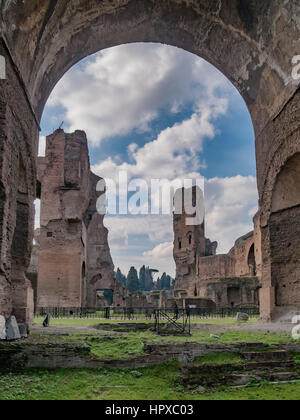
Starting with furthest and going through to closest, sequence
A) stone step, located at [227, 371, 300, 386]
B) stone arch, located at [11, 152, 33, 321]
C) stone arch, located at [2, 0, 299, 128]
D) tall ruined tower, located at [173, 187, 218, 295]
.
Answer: tall ruined tower, located at [173, 187, 218, 295]
stone arch, located at [11, 152, 33, 321]
stone arch, located at [2, 0, 299, 128]
stone step, located at [227, 371, 300, 386]

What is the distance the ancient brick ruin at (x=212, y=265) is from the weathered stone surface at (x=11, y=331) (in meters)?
22.6

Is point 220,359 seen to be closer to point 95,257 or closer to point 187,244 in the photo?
point 95,257

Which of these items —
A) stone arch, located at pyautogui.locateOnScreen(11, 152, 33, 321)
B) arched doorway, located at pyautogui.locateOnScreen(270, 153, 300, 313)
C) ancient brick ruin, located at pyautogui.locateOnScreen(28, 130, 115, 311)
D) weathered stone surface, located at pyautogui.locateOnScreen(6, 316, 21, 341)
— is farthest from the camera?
ancient brick ruin, located at pyautogui.locateOnScreen(28, 130, 115, 311)

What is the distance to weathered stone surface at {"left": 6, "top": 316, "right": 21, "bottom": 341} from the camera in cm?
656

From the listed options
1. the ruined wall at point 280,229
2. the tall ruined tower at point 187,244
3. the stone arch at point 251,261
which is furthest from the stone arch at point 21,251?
the tall ruined tower at point 187,244

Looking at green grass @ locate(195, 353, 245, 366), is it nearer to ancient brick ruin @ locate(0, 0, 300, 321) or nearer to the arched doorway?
ancient brick ruin @ locate(0, 0, 300, 321)

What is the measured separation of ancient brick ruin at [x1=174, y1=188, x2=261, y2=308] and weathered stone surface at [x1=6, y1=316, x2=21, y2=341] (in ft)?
74.0

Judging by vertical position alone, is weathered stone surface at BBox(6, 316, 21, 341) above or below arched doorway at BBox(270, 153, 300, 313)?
below

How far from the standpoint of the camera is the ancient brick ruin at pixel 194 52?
7.58 m

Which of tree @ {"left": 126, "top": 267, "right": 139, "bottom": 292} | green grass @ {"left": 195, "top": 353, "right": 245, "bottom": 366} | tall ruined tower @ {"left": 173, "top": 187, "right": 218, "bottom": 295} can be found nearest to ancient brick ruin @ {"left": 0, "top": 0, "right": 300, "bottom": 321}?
green grass @ {"left": 195, "top": 353, "right": 245, "bottom": 366}

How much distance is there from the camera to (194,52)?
1187 centimetres

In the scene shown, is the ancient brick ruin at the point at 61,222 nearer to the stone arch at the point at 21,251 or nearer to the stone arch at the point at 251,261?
the stone arch at the point at 21,251

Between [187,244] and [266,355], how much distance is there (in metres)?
35.8
